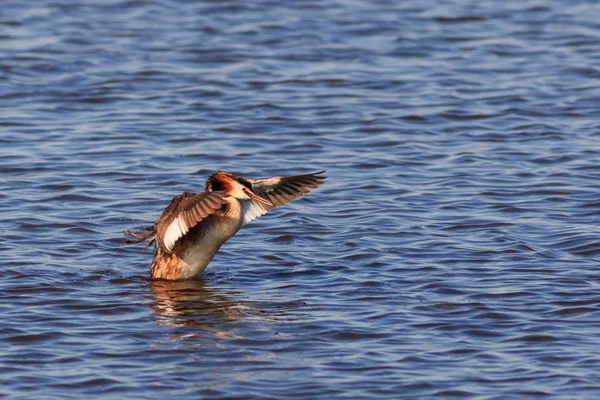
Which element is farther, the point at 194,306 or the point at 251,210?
the point at 251,210

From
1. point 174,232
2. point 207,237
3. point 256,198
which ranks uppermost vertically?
point 256,198

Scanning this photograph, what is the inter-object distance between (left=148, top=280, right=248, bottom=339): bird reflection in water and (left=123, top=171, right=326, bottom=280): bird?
15 cm

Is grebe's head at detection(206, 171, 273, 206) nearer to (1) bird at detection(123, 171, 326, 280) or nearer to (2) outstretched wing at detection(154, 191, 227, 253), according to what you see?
(1) bird at detection(123, 171, 326, 280)

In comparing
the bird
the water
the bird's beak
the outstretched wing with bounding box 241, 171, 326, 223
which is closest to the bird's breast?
the bird

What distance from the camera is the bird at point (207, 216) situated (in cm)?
802

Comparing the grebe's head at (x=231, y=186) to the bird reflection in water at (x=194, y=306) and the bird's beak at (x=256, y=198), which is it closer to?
the bird's beak at (x=256, y=198)

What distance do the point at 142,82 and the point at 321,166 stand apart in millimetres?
4137

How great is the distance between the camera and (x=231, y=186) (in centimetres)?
842

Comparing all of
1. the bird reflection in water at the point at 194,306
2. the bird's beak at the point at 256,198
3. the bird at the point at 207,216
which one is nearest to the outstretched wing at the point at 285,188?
the bird at the point at 207,216

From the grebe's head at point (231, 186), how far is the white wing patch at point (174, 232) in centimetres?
43

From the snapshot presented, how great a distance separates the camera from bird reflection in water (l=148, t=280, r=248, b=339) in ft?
25.3

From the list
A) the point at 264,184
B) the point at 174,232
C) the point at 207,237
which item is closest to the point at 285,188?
the point at 264,184

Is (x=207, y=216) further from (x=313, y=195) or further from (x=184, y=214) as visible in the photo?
(x=313, y=195)

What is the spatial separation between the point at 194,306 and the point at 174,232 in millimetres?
528
